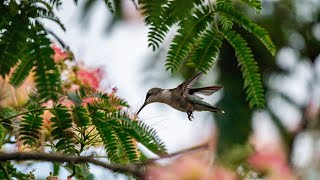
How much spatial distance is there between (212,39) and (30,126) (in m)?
0.34

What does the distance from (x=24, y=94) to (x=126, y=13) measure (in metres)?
0.66

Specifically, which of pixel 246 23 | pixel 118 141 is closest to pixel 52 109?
pixel 118 141

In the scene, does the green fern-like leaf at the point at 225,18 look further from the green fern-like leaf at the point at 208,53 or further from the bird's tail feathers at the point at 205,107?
the bird's tail feathers at the point at 205,107

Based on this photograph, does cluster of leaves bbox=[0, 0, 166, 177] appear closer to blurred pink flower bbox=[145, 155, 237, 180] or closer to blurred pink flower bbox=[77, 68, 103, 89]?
blurred pink flower bbox=[145, 155, 237, 180]

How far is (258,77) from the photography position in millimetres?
1341

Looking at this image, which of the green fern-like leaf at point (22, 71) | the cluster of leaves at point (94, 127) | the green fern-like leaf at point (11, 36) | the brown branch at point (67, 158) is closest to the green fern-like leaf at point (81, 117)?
the cluster of leaves at point (94, 127)

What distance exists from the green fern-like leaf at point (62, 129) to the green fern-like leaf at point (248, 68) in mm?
306

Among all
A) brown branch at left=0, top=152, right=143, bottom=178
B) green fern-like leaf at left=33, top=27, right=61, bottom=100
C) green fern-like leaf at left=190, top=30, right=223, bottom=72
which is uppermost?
green fern-like leaf at left=190, top=30, right=223, bottom=72

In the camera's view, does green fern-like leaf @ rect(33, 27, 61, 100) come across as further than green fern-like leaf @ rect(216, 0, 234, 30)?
No

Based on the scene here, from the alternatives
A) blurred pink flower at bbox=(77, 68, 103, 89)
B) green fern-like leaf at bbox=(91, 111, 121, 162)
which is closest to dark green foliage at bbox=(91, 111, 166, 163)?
green fern-like leaf at bbox=(91, 111, 121, 162)

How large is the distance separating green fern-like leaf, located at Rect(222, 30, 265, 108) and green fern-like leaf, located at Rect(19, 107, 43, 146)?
0.35 m

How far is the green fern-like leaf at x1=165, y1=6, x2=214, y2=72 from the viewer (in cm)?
122

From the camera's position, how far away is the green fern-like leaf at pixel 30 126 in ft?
4.26

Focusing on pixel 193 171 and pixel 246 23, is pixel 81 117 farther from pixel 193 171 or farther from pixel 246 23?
pixel 246 23
